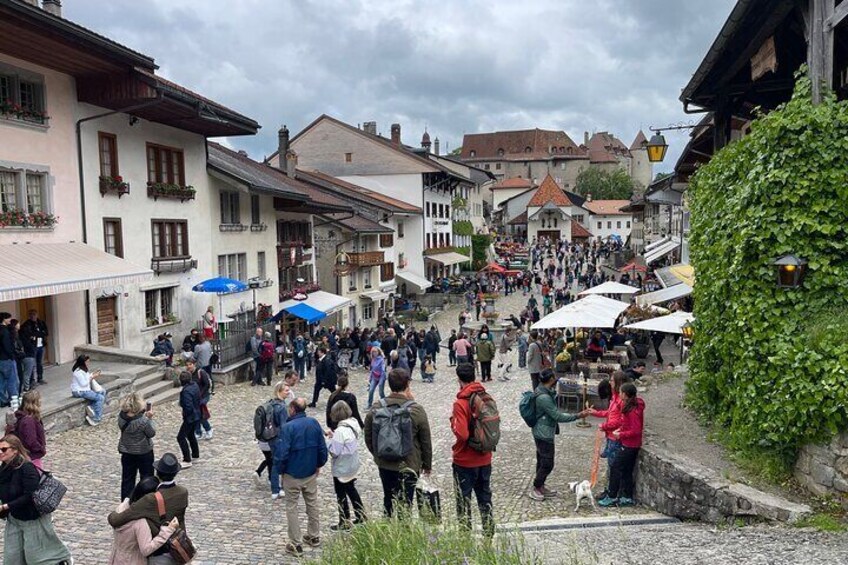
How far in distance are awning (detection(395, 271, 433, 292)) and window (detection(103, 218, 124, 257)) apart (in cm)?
2668

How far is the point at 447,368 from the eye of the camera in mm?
24672

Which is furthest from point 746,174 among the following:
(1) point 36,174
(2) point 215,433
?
(1) point 36,174

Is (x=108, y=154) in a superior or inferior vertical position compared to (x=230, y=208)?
superior

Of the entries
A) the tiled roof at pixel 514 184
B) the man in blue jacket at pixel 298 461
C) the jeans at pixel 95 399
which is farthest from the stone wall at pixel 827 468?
the tiled roof at pixel 514 184

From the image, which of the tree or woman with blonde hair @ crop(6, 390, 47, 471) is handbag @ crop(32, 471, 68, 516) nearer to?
woman with blonde hair @ crop(6, 390, 47, 471)

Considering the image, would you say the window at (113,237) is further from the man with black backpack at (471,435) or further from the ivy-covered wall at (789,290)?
the ivy-covered wall at (789,290)

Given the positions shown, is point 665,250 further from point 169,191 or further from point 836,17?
point 836,17

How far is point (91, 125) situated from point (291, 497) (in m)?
14.1

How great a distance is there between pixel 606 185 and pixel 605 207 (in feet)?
46.0

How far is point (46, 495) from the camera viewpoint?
598 centimetres

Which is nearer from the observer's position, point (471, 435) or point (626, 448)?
point (471, 435)

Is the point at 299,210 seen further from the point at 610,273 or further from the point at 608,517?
the point at 610,273

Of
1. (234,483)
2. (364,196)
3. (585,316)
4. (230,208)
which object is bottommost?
(234,483)

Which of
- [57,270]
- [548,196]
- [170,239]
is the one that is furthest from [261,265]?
[548,196]
